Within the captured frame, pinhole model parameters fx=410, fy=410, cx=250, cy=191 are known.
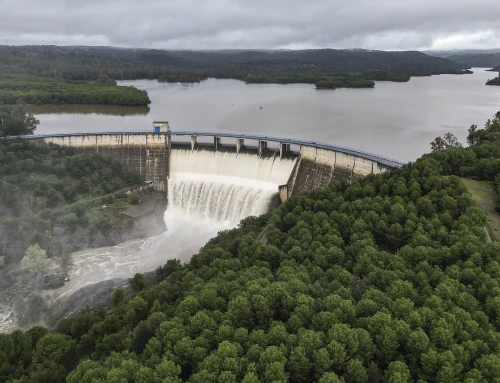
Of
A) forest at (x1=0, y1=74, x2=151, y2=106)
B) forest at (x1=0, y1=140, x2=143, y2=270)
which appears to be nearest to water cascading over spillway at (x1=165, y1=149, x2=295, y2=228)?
forest at (x1=0, y1=140, x2=143, y2=270)

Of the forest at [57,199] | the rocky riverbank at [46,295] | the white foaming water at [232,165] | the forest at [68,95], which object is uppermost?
the forest at [68,95]

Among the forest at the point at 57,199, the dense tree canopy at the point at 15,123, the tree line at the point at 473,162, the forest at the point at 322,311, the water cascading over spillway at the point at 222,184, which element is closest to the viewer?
the forest at the point at 322,311

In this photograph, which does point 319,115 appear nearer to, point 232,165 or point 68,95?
point 232,165

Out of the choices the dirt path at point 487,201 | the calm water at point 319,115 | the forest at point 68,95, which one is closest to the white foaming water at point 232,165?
the calm water at point 319,115

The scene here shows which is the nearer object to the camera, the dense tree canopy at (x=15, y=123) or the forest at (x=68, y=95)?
the dense tree canopy at (x=15, y=123)

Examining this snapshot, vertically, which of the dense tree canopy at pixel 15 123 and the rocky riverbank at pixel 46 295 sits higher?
the dense tree canopy at pixel 15 123

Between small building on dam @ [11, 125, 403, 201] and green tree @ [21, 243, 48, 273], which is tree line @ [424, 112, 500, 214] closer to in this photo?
small building on dam @ [11, 125, 403, 201]

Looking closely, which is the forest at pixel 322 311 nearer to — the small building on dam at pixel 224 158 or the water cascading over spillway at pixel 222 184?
the small building on dam at pixel 224 158

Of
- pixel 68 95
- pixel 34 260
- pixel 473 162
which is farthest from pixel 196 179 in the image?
pixel 68 95

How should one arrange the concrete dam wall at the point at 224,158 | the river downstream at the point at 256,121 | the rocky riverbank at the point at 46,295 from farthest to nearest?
1. the concrete dam wall at the point at 224,158
2. the river downstream at the point at 256,121
3. the rocky riverbank at the point at 46,295
